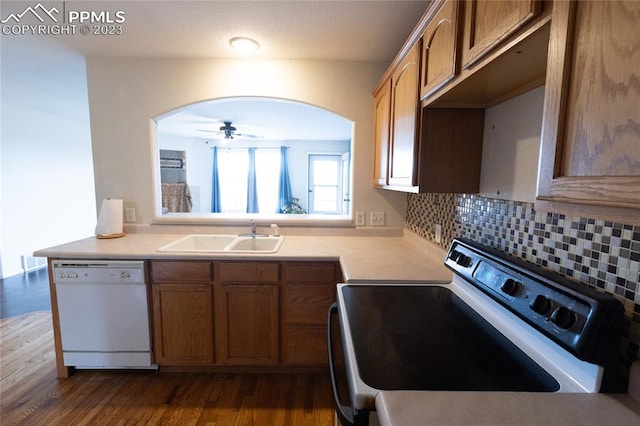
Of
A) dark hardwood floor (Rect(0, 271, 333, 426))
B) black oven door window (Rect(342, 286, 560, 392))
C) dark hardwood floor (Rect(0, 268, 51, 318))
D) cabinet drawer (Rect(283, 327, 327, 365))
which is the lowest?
dark hardwood floor (Rect(0, 271, 333, 426))

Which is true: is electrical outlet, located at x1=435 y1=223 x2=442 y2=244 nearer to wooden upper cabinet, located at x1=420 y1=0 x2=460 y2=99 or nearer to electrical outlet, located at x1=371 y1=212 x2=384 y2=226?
electrical outlet, located at x1=371 y1=212 x2=384 y2=226

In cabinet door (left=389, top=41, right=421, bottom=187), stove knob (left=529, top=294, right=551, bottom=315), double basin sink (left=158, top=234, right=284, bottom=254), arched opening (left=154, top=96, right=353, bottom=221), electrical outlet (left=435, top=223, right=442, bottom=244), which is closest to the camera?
stove knob (left=529, top=294, right=551, bottom=315)

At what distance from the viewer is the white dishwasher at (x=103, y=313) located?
5.92 feet

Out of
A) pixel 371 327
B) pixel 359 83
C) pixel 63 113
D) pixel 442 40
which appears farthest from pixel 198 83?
pixel 63 113

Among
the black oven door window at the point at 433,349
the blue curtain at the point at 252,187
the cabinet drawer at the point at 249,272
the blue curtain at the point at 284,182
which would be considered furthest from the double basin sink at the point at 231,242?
the blue curtain at the point at 252,187

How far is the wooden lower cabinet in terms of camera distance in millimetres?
1838

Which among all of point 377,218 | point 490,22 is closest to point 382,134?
point 377,218

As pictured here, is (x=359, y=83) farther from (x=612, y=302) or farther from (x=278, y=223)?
(x=612, y=302)

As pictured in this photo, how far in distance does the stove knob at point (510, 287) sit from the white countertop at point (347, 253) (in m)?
0.45

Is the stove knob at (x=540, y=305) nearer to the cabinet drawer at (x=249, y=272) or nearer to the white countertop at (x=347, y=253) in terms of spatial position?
the white countertop at (x=347, y=253)

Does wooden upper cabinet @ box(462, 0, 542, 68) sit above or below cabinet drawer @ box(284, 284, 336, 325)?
above

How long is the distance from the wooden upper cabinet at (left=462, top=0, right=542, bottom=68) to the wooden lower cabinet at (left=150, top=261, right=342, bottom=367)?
133 centimetres

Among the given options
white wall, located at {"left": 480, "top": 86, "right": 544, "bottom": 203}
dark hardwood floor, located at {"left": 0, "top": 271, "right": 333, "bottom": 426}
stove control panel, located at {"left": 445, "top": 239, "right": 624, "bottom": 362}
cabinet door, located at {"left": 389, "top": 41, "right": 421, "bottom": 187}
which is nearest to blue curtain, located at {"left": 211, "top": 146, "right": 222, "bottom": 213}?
dark hardwood floor, located at {"left": 0, "top": 271, "right": 333, "bottom": 426}

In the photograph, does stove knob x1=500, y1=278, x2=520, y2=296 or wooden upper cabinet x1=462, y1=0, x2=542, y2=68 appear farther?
stove knob x1=500, y1=278, x2=520, y2=296
